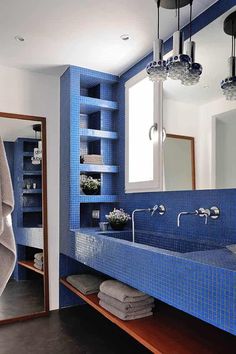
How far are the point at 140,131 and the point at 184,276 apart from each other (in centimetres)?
176

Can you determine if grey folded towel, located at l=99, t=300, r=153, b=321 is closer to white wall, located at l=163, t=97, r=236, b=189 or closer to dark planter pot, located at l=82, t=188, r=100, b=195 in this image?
white wall, located at l=163, t=97, r=236, b=189

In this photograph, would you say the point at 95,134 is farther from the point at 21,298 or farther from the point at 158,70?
the point at 21,298

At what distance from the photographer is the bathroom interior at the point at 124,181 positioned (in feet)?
5.96

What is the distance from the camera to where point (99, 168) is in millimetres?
3109

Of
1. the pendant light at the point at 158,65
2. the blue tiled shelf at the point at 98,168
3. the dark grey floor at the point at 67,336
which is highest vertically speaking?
the pendant light at the point at 158,65

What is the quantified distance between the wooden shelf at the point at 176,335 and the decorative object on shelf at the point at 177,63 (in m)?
1.65

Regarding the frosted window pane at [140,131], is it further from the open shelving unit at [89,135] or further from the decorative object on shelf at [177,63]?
the decorative object on shelf at [177,63]

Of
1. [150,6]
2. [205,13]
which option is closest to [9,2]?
[150,6]

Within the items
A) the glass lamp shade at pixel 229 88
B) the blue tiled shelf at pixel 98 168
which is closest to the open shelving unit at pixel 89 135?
the blue tiled shelf at pixel 98 168

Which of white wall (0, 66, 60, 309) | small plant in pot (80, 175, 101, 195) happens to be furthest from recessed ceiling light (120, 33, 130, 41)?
small plant in pot (80, 175, 101, 195)

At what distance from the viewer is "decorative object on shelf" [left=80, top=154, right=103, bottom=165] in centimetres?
312

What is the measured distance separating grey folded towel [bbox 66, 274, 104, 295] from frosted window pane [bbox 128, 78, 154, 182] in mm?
998

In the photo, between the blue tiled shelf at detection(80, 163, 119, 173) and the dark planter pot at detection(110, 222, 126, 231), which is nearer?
the dark planter pot at detection(110, 222, 126, 231)

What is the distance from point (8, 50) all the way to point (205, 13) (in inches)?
65.6
